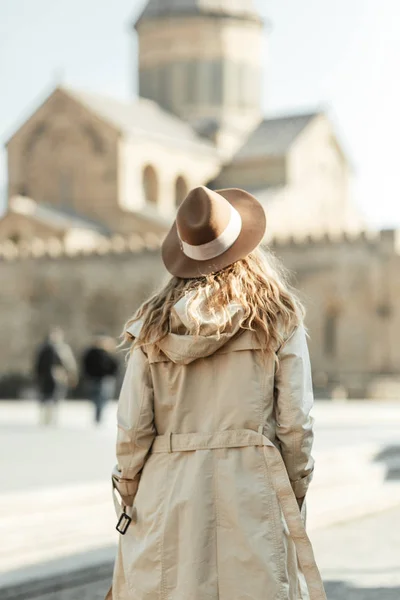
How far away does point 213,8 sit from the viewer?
4719cm

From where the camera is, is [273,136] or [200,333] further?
[273,136]

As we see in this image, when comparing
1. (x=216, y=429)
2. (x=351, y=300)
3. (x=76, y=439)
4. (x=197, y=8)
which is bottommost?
(x=76, y=439)

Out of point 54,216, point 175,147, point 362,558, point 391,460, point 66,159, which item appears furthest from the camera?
point 175,147

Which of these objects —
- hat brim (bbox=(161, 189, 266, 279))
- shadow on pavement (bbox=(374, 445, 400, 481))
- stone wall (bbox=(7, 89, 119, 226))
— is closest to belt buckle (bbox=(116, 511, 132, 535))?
hat brim (bbox=(161, 189, 266, 279))

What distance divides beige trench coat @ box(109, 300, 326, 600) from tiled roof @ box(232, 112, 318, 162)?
1629 inches

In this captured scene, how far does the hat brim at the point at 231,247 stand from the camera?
12.2 feet

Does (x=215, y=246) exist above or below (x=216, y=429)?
above

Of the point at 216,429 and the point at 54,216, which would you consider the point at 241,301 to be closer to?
the point at 216,429

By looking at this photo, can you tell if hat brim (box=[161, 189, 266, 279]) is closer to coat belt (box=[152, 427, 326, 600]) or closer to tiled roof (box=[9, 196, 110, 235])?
coat belt (box=[152, 427, 326, 600])

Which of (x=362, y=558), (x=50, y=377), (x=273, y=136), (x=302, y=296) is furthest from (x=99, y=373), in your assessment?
(x=273, y=136)

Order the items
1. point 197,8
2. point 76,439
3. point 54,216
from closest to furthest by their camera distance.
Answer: point 76,439
point 54,216
point 197,8

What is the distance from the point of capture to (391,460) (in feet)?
39.7

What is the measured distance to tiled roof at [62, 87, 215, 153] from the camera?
43406mm

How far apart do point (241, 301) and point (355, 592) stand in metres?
3.40
